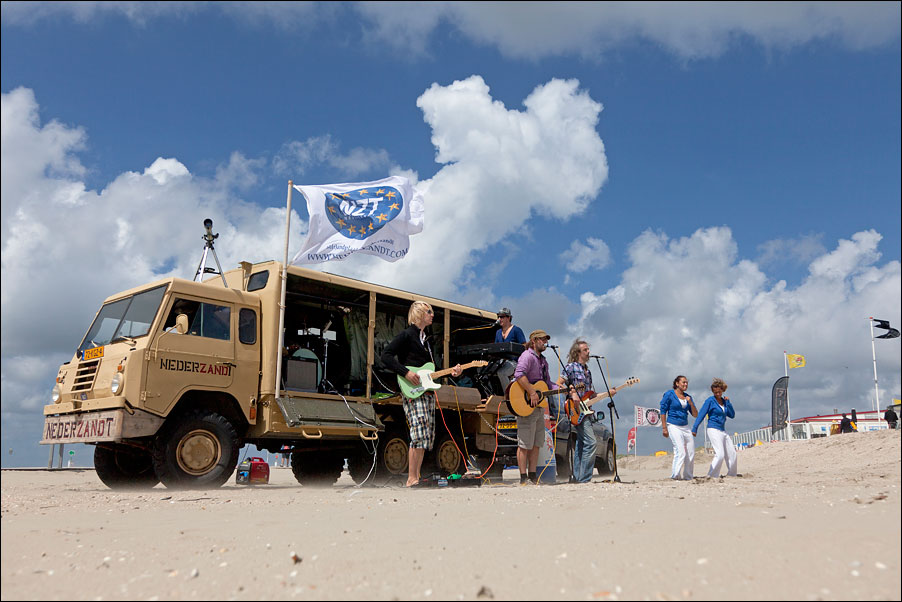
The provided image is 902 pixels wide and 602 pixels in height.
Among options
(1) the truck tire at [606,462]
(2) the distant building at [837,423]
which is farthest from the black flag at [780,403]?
(1) the truck tire at [606,462]

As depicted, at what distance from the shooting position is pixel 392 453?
1114cm

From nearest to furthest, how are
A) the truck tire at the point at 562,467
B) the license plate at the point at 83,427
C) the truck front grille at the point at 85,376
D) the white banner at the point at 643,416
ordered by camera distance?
the license plate at the point at 83,427
the truck front grille at the point at 85,376
the truck tire at the point at 562,467
the white banner at the point at 643,416

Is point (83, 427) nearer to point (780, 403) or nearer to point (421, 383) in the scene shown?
point (421, 383)

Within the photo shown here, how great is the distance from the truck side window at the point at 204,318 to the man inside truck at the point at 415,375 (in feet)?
7.82

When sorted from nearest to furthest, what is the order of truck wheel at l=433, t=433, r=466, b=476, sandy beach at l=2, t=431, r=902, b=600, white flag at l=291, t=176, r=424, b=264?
1. sandy beach at l=2, t=431, r=902, b=600
2. white flag at l=291, t=176, r=424, b=264
3. truck wheel at l=433, t=433, r=466, b=476

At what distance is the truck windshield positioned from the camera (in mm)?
9117

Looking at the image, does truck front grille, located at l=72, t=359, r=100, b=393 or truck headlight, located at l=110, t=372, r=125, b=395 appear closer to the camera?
truck headlight, located at l=110, t=372, r=125, b=395

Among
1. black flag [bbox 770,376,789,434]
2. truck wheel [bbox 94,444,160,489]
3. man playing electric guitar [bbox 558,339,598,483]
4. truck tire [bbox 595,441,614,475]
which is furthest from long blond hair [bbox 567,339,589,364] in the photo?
black flag [bbox 770,376,789,434]

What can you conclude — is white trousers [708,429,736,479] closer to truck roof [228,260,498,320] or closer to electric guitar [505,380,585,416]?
electric guitar [505,380,585,416]

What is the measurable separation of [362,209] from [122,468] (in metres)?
5.06

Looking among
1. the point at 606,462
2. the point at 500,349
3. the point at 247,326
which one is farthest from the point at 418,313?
the point at 606,462

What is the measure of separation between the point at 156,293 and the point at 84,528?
4.77 meters

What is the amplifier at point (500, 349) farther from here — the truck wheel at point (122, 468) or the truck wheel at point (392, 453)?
the truck wheel at point (122, 468)

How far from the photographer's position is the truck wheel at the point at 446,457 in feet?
37.8
